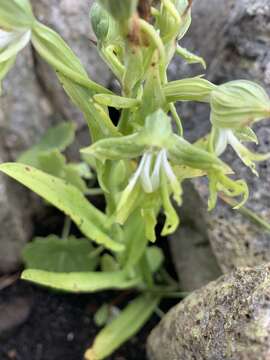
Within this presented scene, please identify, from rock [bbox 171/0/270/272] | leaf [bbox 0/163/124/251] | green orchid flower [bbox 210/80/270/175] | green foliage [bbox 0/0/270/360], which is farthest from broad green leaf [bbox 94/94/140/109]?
rock [bbox 171/0/270/272]

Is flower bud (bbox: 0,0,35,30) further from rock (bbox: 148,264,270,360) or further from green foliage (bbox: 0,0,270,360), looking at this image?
rock (bbox: 148,264,270,360)

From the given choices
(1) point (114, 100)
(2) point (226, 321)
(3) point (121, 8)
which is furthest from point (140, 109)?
(2) point (226, 321)

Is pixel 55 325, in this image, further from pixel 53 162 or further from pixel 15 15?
pixel 15 15

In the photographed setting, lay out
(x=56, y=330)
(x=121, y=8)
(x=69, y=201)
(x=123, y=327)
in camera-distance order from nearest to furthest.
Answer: (x=121, y=8) < (x=69, y=201) < (x=123, y=327) < (x=56, y=330)

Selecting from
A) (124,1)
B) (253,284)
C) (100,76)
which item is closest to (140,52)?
(124,1)

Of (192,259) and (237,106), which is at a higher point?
(237,106)

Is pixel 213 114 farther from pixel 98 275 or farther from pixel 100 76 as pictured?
pixel 100 76
